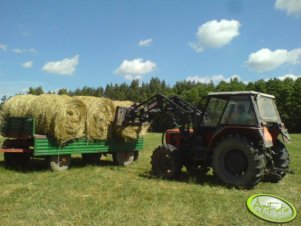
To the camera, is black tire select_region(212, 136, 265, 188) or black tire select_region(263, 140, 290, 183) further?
black tire select_region(263, 140, 290, 183)

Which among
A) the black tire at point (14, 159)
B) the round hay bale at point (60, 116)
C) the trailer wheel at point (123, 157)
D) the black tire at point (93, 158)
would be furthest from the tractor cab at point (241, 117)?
the black tire at point (14, 159)

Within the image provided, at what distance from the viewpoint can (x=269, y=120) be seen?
10.5 meters

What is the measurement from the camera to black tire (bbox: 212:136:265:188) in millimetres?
9562

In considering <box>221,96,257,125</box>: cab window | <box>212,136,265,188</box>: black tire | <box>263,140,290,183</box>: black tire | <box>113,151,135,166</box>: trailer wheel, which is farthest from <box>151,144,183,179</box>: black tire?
<box>113,151,135,166</box>: trailer wheel

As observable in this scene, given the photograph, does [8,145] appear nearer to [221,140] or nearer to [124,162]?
[124,162]

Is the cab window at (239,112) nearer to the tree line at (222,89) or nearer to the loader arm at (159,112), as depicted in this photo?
the loader arm at (159,112)

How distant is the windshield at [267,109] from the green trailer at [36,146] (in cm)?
488

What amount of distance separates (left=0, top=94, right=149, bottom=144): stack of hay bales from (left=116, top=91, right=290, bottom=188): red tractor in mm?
1588

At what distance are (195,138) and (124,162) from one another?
3669 millimetres

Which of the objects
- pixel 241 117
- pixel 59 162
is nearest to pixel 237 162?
pixel 241 117

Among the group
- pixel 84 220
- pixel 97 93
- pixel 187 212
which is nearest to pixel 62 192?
pixel 84 220

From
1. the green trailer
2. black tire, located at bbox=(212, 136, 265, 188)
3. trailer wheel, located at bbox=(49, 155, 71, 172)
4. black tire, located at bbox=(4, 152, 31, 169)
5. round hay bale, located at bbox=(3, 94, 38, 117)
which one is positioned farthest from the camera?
black tire, located at bbox=(4, 152, 31, 169)

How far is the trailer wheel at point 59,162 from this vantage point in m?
11.9

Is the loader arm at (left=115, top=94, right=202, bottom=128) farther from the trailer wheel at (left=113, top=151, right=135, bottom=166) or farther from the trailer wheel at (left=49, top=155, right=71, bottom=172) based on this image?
the trailer wheel at (left=49, top=155, right=71, bottom=172)
